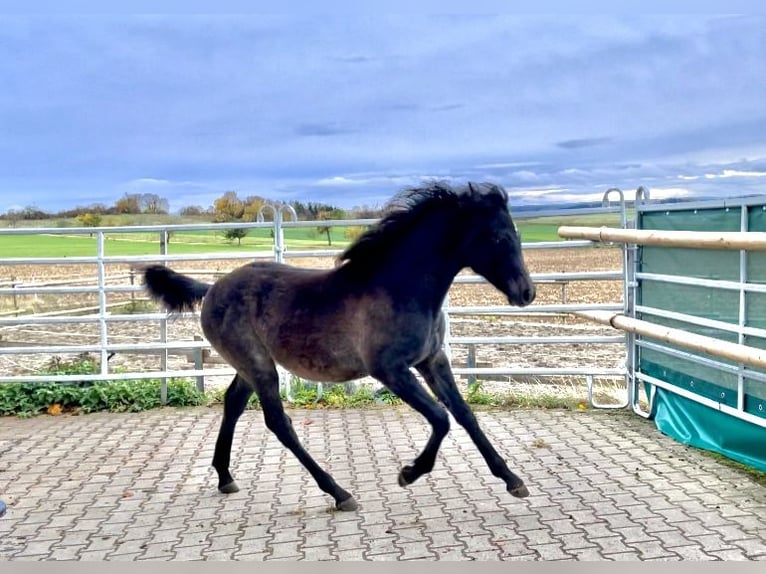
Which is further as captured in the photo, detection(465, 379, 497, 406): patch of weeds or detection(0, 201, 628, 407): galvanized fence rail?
detection(465, 379, 497, 406): patch of weeds

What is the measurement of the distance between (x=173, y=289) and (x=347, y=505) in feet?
5.43

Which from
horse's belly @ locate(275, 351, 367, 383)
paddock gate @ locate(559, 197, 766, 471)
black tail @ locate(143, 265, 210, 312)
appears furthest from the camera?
paddock gate @ locate(559, 197, 766, 471)

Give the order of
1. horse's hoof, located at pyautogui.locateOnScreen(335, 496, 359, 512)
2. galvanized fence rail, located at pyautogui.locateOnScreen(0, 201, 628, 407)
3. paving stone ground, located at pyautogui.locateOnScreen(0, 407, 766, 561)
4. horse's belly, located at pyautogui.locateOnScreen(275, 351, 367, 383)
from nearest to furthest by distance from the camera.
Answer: paving stone ground, located at pyautogui.locateOnScreen(0, 407, 766, 561) → horse's belly, located at pyautogui.locateOnScreen(275, 351, 367, 383) → horse's hoof, located at pyautogui.locateOnScreen(335, 496, 359, 512) → galvanized fence rail, located at pyautogui.locateOnScreen(0, 201, 628, 407)

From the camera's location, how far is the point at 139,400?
7.26m

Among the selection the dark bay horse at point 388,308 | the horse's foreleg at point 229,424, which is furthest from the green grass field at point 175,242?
the dark bay horse at point 388,308

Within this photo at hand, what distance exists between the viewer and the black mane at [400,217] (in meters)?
3.86

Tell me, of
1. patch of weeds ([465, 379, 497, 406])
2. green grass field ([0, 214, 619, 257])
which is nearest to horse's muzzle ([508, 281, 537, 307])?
green grass field ([0, 214, 619, 257])

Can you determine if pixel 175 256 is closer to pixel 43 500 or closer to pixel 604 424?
pixel 43 500

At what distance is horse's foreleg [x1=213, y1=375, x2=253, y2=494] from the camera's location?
15.0 feet

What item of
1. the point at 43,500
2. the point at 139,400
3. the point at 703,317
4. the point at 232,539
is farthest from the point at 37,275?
the point at 703,317

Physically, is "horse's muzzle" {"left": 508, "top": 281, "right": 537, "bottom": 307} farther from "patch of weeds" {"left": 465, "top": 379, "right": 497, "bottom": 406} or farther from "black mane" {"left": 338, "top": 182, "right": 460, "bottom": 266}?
"patch of weeds" {"left": 465, "top": 379, "right": 497, "bottom": 406}

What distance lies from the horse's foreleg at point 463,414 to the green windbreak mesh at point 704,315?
2018 mm

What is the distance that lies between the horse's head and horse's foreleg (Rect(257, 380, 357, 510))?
55.1 inches

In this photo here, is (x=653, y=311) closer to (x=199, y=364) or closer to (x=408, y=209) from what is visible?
(x=408, y=209)
